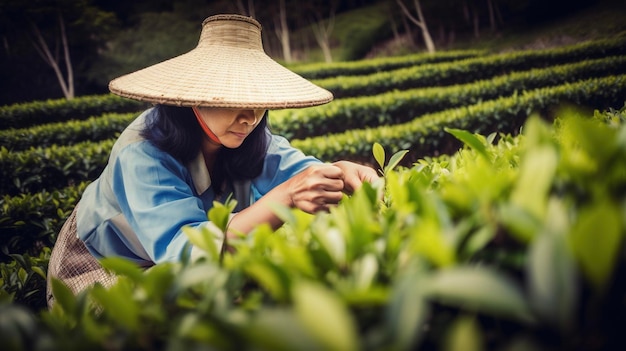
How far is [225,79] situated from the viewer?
1.41 m

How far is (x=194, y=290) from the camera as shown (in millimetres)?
615

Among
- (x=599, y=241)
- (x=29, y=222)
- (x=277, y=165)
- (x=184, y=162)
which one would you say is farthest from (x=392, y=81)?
(x=599, y=241)

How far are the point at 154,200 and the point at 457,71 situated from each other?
9.40 meters

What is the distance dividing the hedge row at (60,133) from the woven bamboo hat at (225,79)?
167 inches

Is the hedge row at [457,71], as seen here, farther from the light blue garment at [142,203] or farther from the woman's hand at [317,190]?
the woman's hand at [317,190]

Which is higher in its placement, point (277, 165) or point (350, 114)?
point (277, 165)

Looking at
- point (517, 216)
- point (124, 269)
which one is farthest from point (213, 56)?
point (517, 216)

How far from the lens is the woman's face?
149cm

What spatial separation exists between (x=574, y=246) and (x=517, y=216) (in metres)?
0.07

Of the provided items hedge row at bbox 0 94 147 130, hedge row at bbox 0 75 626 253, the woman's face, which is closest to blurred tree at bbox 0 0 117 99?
hedge row at bbox 0 94 147 130

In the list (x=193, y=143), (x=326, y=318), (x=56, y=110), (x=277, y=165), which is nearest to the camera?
(x=326, y=318)

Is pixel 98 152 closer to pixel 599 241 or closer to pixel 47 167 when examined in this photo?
pixel 47 167

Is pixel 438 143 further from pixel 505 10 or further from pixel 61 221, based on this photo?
pixel 505 10

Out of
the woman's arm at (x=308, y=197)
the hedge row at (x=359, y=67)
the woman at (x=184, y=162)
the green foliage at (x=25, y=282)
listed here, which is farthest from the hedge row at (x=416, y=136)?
the hedge row at (x=359, y=67)
